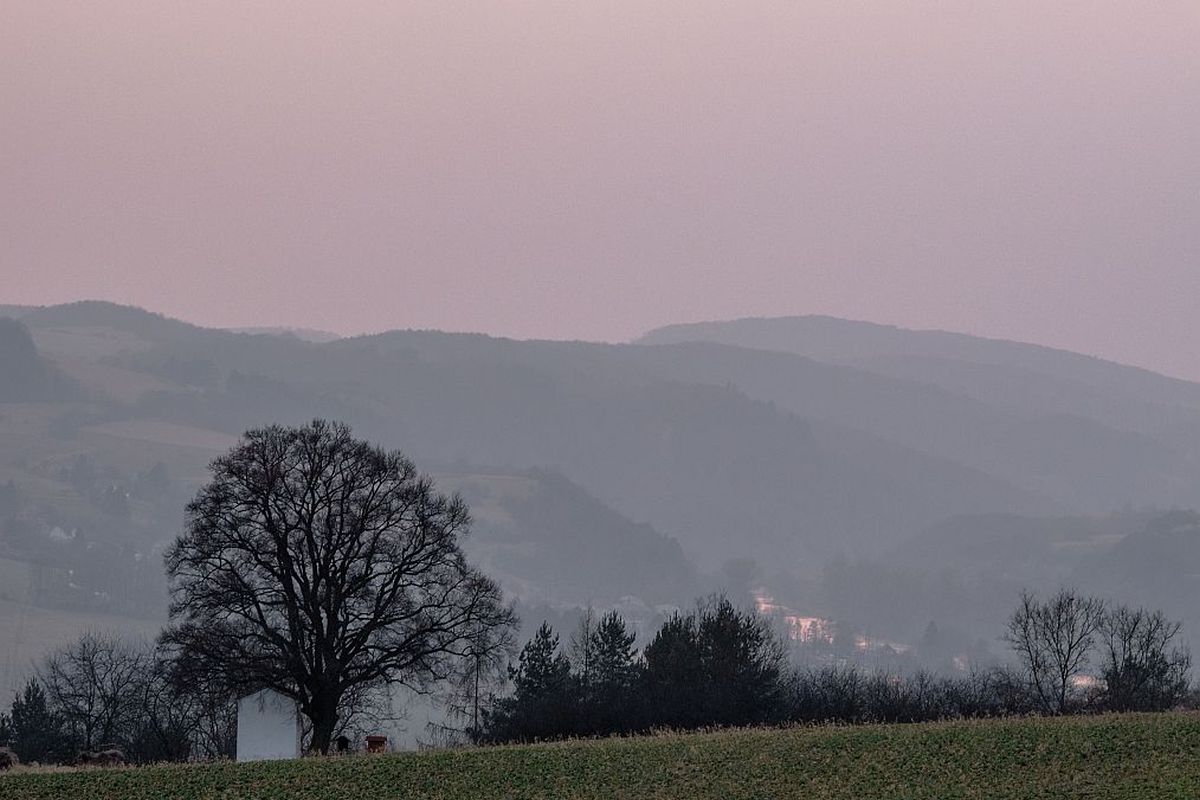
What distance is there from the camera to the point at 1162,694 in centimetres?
9719

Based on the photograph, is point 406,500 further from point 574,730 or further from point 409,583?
point 574,730

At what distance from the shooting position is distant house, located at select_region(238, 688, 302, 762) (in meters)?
67.4

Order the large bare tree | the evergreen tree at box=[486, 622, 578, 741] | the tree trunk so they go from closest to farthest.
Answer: the large bare tree → the tree trunk → the evergreen tree at box=[486, 622, 578, 741]

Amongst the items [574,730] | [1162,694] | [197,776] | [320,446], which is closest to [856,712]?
[574,730]

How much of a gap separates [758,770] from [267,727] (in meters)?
23.3

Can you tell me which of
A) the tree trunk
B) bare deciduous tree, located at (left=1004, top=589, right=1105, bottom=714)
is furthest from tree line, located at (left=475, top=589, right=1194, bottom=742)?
the tree trunk

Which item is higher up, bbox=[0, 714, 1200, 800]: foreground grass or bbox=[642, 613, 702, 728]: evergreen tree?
bbox=[642, 613, 702, 728]: evergreen tree

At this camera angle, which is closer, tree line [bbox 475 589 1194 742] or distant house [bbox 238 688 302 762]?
distant house [bbox 238 688 302 762]

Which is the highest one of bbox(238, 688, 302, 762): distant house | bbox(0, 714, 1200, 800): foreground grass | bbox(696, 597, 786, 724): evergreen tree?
bbox(696, 597, 786, 724): evergreen tree

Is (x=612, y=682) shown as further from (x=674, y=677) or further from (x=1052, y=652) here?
(x=1052, y=652)

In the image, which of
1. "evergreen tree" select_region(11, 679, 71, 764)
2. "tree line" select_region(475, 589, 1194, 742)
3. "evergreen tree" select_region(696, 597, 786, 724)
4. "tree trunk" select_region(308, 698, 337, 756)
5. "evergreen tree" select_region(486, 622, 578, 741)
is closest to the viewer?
"tree trunk" select_region(308, 698, 337, 756)

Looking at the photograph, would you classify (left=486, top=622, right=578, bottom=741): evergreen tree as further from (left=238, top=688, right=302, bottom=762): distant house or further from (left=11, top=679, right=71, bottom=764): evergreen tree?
(left=11, top=679, right=71, bottom=764): evergreen tree

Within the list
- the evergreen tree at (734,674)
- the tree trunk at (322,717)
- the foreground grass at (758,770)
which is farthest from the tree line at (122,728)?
the foreground grass at (758,770)

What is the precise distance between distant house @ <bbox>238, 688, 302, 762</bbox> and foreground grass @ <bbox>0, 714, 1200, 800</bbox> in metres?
9.03
